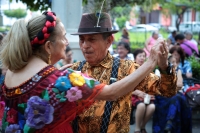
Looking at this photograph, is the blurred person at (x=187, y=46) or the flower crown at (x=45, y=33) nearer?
the flower crown at (x=45, y=33)

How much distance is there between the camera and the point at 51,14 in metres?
2.84

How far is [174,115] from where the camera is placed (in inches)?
278

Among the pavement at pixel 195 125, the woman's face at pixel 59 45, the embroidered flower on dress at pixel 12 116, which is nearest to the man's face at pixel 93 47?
the woman's face at pixel 59 45

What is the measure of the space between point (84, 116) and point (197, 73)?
6428 mm

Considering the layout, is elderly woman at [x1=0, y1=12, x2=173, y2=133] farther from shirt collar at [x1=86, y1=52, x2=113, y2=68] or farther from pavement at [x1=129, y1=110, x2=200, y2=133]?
pavement at [x1=129, y1=110, x2=200, y2=133]

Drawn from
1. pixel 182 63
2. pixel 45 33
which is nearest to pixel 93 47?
pixel 45 33

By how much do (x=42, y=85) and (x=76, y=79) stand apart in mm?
236

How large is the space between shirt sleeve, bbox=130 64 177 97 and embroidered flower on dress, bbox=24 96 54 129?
1.02 meters

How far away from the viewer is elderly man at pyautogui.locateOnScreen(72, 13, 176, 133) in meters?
3.29

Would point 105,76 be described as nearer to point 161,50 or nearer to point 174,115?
point 161,50

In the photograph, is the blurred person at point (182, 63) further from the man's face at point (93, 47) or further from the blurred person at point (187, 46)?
the man's face at point (93, 47)

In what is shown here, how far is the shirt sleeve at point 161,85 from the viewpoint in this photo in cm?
325

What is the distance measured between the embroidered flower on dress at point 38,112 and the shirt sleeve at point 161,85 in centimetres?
102

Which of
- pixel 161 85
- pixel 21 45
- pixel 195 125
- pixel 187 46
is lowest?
pixel 195 125
